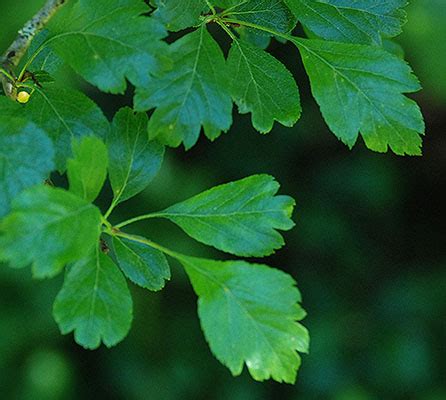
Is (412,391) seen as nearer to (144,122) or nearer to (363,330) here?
(363,330)

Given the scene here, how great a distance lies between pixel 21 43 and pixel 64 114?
0.30ft

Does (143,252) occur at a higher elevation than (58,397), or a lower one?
higher

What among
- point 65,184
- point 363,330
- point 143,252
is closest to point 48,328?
point 65,184

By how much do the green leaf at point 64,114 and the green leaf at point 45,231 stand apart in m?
0.10

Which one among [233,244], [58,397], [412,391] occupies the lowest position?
[412,391]

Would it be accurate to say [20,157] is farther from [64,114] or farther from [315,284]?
[315,284]

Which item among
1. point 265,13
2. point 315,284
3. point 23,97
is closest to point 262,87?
point 265,13

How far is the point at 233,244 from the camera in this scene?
0.61 meters

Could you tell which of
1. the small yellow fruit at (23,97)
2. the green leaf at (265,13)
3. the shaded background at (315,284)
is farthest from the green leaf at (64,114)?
the shaded background at (315,284)

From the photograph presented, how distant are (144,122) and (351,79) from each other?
0.53 feet

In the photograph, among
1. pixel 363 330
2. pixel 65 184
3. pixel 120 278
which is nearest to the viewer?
pixel 120 278

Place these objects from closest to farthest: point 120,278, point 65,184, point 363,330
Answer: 1. point 120,278
2. point 65,184
3. point 363,330

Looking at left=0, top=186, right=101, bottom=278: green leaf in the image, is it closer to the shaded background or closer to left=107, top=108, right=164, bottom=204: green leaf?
left=107, top=108, right=164, bottom=204: green leaf

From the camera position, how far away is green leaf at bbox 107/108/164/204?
2.09 feet
